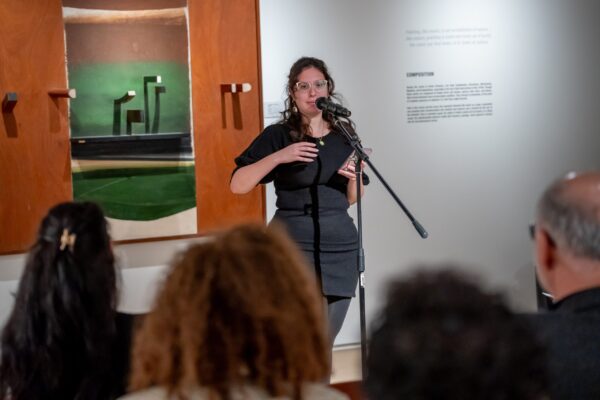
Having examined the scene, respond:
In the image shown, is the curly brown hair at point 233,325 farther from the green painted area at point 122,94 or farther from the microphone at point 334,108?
the green painted area at point 122,94

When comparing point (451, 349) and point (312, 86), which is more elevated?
point (312, 86)

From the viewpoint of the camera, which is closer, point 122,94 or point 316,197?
point 316,197

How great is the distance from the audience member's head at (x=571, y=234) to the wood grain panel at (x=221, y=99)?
2.53 metres

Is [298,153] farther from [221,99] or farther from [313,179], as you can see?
[221,99]

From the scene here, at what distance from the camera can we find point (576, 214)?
1688 mm

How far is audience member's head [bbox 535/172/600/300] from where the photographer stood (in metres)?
1.68

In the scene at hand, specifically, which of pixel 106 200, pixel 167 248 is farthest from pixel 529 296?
pixel 106 200

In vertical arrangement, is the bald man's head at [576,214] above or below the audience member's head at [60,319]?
above

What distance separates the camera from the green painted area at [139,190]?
394cm

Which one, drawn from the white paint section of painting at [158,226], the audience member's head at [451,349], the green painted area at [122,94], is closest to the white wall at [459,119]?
the green painted area at [122,94]

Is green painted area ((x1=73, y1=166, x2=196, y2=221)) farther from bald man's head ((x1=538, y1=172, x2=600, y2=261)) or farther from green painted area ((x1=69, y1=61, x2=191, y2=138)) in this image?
bald man's head ((x1=538, y1=172, x2=600, y2=261))

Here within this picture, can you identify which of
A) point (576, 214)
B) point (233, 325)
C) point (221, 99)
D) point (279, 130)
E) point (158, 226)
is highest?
point (221, 99)

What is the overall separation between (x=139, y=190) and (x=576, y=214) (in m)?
2.70

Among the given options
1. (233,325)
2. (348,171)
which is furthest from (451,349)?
(348,171)
